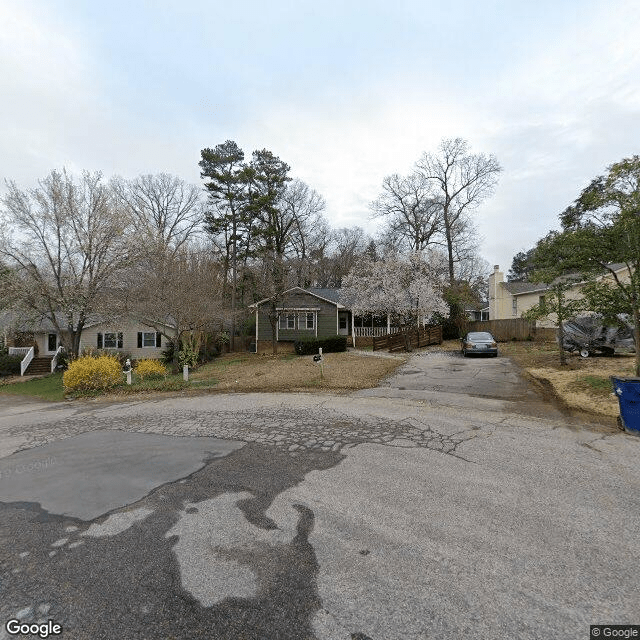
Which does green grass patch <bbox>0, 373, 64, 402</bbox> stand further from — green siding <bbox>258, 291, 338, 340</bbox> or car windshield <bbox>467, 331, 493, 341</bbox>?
car windshield <bbox>467, 331, 493, 341</bbox>

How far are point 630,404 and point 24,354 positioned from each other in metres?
33.1

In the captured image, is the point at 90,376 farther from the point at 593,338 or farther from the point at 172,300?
the point at 593,338

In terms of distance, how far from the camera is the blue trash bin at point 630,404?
5.90 m

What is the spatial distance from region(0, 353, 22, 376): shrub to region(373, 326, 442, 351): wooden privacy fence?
25.0m

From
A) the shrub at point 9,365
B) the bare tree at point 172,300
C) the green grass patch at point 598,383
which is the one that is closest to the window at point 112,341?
the shrub at point 9,365

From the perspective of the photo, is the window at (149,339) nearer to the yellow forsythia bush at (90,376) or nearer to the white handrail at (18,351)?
the white handrail at (18,351)

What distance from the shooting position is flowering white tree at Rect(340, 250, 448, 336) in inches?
912

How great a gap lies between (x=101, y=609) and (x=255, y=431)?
4016 millimetres

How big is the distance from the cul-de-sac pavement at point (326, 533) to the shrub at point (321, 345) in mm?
16431

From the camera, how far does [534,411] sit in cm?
748

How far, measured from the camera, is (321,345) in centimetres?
2273

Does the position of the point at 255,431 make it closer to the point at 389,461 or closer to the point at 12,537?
the point at 389,461

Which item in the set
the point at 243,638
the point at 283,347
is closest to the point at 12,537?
the point at 243,638

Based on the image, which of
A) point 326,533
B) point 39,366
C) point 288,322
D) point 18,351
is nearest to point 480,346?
point 288,322
